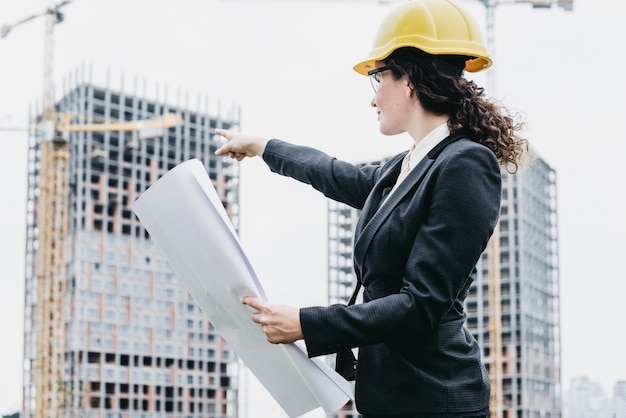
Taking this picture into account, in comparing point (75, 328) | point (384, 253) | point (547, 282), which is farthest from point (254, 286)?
point (547, 282)

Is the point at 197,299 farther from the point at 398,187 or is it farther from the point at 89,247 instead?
the point at 89,247

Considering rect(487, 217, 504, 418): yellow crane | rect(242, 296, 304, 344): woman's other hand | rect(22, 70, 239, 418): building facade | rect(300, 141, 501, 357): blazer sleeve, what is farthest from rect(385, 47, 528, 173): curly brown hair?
rect(22, 70, 239, 418): building facade

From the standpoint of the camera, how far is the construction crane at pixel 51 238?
68062mm

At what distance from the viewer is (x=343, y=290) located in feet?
250

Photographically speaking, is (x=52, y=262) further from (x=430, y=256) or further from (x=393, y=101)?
(x=430, y=256)

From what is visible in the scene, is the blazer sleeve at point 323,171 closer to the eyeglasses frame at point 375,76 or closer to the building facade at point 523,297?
the eyeglasses frame at point 375,76

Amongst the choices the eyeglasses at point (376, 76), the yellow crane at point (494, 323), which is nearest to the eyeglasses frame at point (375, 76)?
the eyeglasses at point (376, 76)

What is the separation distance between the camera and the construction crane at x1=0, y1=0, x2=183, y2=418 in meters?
68.1

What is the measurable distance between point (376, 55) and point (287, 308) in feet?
1.88

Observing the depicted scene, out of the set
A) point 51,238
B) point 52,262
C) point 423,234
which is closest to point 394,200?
point 423,234

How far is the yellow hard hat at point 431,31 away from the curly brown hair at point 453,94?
1.0 inches

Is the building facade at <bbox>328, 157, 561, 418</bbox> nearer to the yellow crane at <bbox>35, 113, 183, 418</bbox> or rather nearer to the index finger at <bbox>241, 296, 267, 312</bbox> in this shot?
the yellow crane at <bbox>35, 113, 183, 418</bbox>

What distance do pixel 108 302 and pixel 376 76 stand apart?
75.7 m

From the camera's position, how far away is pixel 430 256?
177 centimetres
